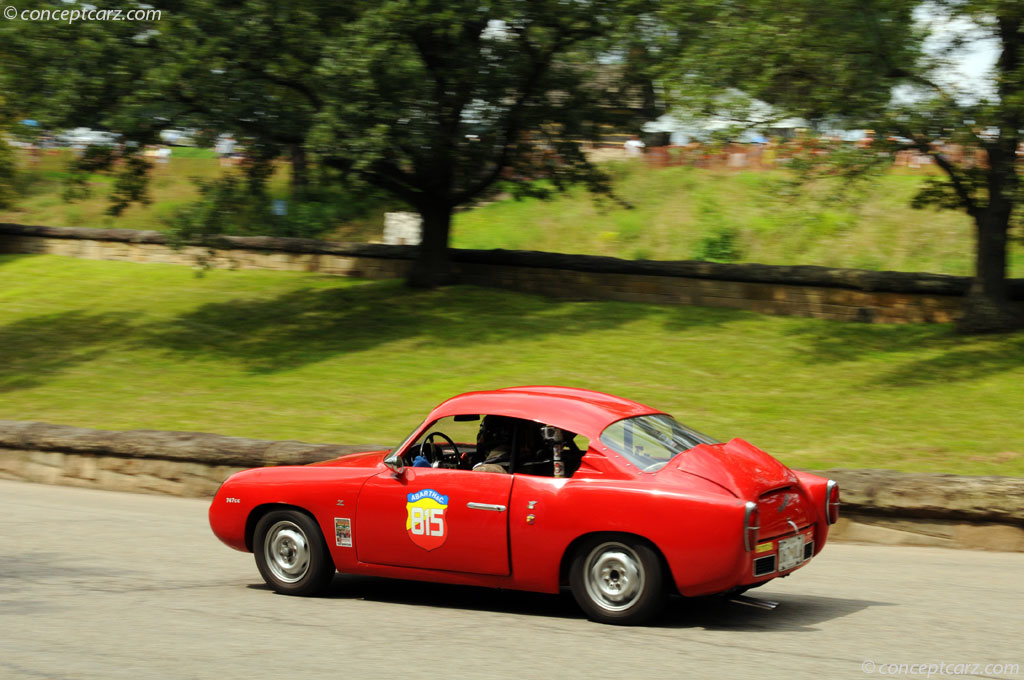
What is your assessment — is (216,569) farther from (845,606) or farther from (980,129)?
(980,129)

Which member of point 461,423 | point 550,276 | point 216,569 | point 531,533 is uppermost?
point 550,276

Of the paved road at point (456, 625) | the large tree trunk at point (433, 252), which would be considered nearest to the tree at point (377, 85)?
the large tree trunk at point (433, 252)

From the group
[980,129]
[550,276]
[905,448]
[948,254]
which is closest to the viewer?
[905,448]

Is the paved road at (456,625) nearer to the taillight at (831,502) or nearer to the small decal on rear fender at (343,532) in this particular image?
the small decal on rear fender at (343,532)

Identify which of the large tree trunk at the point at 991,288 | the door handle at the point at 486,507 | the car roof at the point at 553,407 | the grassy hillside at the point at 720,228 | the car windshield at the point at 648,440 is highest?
the grassy hillside at the point at 720,228

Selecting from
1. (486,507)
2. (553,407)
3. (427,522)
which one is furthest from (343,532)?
(553,407)

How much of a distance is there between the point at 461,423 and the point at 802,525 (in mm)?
2359

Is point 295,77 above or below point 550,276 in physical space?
above

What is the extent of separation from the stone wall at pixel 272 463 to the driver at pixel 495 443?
10.2 ft

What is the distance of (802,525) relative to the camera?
22.1ft

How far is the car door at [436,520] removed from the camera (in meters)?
6.78

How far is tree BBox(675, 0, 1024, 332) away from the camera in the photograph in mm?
15164

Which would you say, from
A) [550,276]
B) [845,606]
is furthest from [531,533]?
[550,276]

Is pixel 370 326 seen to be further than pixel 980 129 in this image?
Yes
